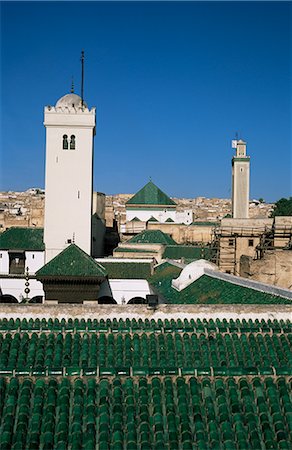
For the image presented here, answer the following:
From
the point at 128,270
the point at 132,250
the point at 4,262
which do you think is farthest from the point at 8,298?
the point at 132,250

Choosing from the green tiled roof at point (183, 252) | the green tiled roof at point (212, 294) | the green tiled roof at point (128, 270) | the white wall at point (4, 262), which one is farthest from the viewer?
the green tiled roof at point (183, 252)

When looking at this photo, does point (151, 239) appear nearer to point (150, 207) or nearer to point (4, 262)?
point (150, 207)

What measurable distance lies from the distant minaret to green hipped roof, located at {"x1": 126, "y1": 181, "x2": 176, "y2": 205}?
557 inches

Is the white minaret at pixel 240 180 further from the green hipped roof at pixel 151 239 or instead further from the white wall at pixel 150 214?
the white wall at pixel 150 214

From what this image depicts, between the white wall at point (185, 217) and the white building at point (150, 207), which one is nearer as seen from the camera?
the white building at point (150, 207)

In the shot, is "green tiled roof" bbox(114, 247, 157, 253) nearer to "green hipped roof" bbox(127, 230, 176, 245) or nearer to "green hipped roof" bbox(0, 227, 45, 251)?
"green hipped roof" bbox(127, 230, 176, 245)

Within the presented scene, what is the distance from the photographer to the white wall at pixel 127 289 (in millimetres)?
15562

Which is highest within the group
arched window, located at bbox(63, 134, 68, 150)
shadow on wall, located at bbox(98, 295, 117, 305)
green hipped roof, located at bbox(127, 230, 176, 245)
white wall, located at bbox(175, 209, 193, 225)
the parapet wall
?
arched window, located at bbox(63, 134, 68, 150)

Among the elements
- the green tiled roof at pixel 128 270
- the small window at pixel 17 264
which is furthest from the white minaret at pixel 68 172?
the green tiled roof at pixel 128 270

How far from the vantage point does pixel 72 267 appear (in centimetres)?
1414

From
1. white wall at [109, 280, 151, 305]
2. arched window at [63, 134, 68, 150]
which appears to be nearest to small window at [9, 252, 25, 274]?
arched window at [63, 134, 68, 150]

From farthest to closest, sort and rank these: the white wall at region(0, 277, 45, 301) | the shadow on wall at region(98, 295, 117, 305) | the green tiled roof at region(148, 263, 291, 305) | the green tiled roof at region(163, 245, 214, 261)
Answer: the green tiled roof at region(163, 245, 214, 261) < the white wall at region(0, 277, 45, 301) < the shadow on wall at region(98, 295, 117, 305) < the green tiled roof at region(148, 263, 291, 305)

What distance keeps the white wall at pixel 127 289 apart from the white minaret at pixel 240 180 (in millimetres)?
9033

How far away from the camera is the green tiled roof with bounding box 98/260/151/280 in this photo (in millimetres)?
16531
